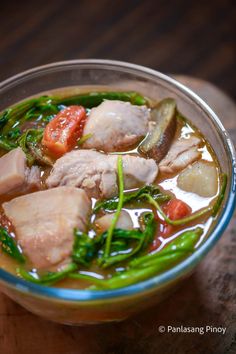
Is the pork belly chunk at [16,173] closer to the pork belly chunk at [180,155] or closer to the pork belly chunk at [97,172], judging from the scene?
the pork belly chunk at [97,172]

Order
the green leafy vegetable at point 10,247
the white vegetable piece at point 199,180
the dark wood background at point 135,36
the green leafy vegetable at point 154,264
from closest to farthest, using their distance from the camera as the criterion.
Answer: the green leafy vegetable at point 154,264 → the green leafy vegetable at point 10,247 → the white vegetable piece at point 199,180 → the dark wood background at point 135,36

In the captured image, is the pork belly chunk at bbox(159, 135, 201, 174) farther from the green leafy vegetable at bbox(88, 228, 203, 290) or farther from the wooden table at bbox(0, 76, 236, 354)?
the wooden table at bbox(0, 76, 236, 354)

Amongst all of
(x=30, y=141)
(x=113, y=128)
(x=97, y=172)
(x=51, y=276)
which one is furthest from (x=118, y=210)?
(x=30, y=141)

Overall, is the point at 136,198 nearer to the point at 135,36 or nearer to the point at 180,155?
the point at 180,155

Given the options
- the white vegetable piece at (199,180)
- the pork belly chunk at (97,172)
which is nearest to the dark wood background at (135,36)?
the white vegetable piece at (199,180)

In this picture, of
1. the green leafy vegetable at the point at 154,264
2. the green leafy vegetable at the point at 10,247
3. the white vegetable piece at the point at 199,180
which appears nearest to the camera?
the green leafy vegetable at the point at 154,264

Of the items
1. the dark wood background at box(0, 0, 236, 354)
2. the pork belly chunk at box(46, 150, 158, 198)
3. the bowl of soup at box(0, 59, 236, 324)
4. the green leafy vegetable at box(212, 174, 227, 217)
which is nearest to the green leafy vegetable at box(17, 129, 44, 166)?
the bowl of soup at box(0, 59, 236, 324)
